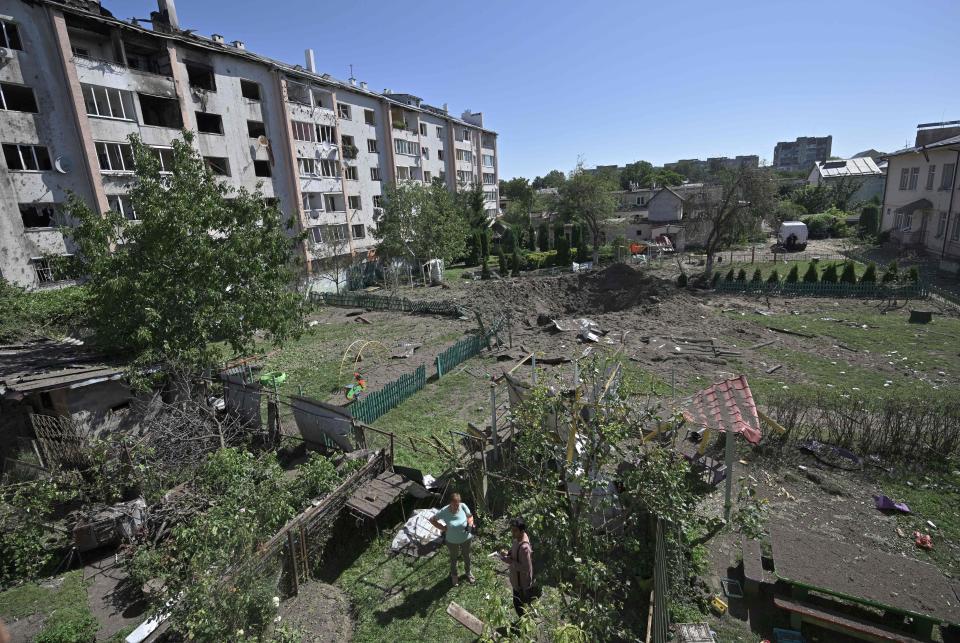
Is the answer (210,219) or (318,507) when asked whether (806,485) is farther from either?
(210,219)

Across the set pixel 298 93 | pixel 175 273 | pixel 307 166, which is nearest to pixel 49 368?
pixel 175 273

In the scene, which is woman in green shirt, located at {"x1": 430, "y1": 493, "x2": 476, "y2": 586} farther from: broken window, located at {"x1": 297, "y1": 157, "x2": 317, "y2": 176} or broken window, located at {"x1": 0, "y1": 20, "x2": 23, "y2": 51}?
broken window, located at {"x1": 297, "y1": 157, "x2": 317, "y2": 176}

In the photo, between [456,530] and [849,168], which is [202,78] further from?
[849,168]

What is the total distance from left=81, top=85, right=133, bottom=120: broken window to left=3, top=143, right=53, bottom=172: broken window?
287 cm

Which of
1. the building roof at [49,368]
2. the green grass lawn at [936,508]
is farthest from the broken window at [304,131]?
the green grass lawn at [936,508]

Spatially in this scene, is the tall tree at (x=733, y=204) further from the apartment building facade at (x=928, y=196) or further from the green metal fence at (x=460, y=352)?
the green metal fence at (x=460, y=352)

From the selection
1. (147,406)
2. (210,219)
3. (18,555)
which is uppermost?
(210,219)

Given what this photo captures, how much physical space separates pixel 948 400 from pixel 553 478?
12.2 meters

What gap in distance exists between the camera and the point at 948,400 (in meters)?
12.1

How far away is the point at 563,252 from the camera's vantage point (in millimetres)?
41844

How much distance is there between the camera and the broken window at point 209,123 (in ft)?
92.9

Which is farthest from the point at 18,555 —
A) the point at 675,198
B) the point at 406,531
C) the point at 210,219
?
the point at 675,198

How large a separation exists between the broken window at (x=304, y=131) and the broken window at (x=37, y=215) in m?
15.1

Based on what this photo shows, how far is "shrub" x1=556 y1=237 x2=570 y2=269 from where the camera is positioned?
4164 cm
